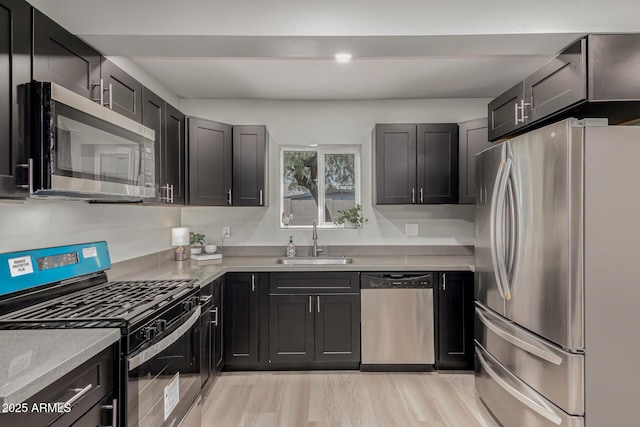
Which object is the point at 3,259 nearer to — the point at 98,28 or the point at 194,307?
the point at 194,307

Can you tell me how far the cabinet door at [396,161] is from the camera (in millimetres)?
3275

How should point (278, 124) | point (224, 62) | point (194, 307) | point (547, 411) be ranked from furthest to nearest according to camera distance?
point (278, 124)
point (224, 62)
point (194, 307)
point (547, 411)

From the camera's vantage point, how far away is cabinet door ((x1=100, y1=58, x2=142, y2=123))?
72.7 inches

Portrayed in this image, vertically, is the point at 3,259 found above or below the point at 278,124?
below

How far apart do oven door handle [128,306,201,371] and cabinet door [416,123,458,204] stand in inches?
85.9

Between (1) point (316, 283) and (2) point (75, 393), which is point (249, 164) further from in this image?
(2) point (75, 393)

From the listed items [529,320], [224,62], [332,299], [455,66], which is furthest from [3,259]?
[455,66]

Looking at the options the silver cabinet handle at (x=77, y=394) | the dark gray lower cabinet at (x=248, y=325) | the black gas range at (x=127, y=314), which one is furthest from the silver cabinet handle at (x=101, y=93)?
the dark gray lower cabinet at (x=248, y=325)

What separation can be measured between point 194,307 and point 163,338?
1.36 ft

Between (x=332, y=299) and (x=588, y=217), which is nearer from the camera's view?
(x=588, y=217)

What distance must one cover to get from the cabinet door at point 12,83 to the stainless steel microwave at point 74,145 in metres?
0.03

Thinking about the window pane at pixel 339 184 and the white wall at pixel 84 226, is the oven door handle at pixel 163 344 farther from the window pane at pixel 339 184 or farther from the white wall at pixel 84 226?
the window pane at pixel 339 184

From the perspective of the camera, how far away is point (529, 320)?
1.86 metres

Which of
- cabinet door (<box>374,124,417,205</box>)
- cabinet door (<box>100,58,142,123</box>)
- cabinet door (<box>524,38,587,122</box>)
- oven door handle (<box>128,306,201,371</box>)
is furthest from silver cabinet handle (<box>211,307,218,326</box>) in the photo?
cabinet door (<box>524,38,587,122</box>)
